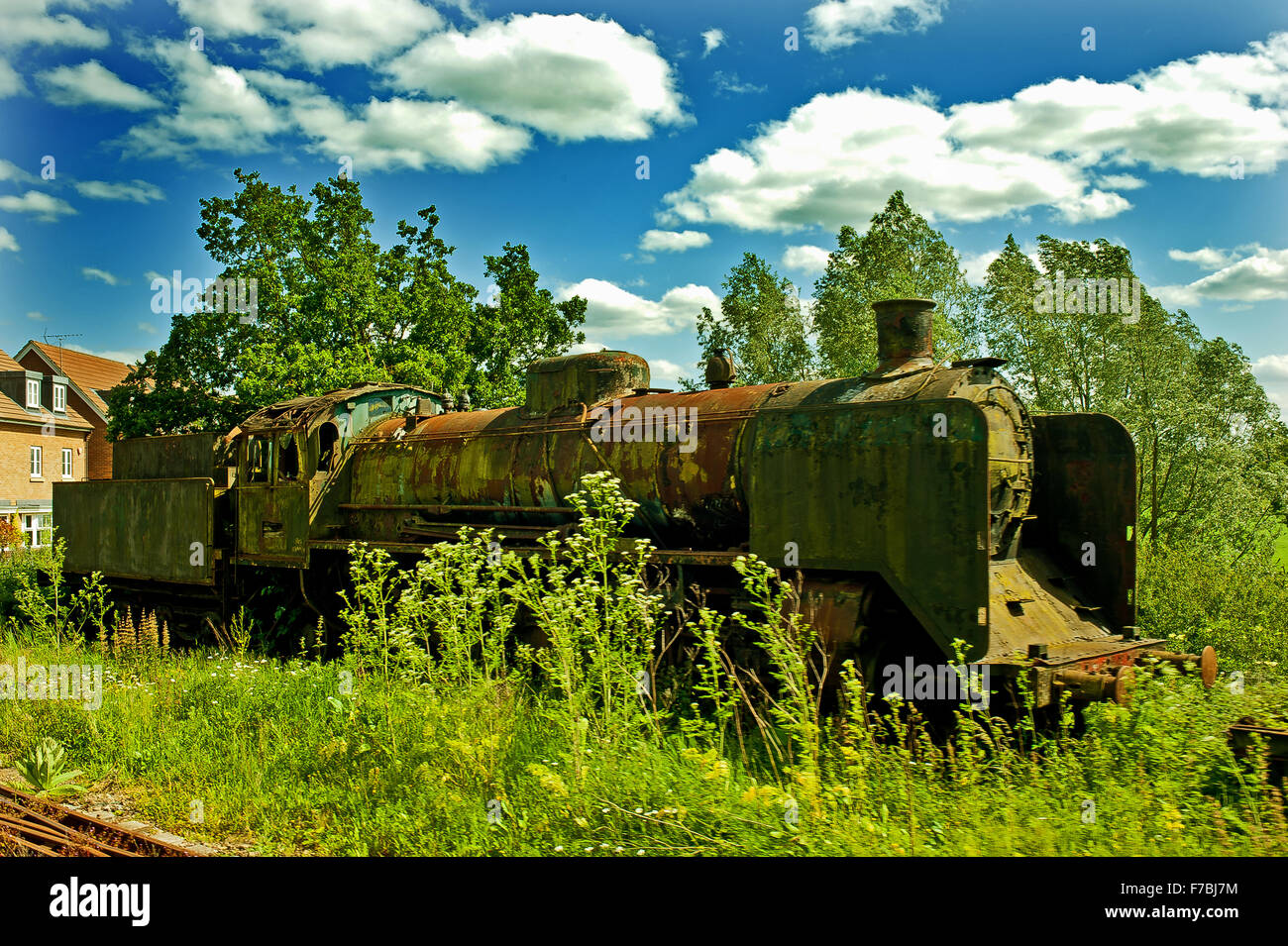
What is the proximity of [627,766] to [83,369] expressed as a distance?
40433 mm

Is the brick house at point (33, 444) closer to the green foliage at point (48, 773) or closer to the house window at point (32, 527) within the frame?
the house window at point (32, 527)

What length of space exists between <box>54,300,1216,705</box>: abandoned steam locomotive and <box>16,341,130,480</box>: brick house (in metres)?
27.7

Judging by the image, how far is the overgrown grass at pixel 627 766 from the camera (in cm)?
383

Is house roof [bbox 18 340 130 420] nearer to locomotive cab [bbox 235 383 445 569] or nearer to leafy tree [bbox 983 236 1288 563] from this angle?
locomotive cab [bbox 235 383 445 569]

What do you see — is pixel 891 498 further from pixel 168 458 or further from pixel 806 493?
pixel 168 458

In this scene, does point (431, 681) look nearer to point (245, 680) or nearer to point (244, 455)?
point (245, 680)

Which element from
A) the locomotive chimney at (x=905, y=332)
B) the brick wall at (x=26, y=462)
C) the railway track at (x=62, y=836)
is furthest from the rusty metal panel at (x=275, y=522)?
the brick wall at (x=26, y=462)

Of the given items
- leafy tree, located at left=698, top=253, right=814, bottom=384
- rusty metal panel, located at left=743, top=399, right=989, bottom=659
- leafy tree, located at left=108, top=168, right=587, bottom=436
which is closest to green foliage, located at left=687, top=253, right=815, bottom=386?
leafy tree, located at left=698, top=253, right=814, bottom=384

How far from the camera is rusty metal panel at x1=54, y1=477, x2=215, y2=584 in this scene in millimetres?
10969

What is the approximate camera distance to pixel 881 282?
82.8 ft

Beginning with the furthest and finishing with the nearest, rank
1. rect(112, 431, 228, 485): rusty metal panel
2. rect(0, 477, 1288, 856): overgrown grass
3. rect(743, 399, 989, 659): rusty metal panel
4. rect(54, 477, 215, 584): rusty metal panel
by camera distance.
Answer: rect(112, 431, 228, 485): rusty metal panel
rect(54, 477, 215, 584): rusty metal panel
rect(743, 399, 989, 659): rusty metal panel
rect(0, 477, 1288, 856): overgrown grass

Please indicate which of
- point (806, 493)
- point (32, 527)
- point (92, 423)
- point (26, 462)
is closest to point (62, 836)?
Result: point (806, 493)

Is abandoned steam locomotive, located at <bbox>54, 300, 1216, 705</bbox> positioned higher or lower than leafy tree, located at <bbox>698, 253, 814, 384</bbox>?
lower

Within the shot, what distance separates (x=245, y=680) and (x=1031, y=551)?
693cm
